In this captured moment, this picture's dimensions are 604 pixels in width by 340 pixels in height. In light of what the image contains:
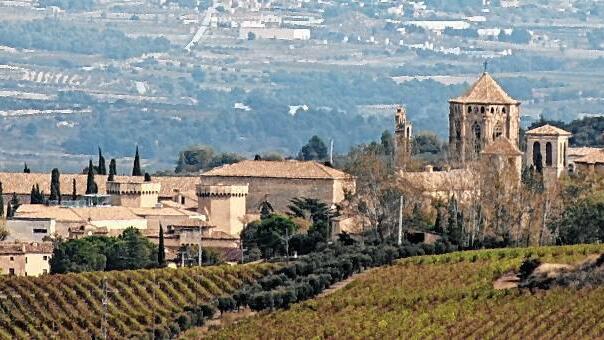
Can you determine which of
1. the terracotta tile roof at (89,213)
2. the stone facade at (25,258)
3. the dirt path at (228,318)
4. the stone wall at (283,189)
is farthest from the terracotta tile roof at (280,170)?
the dirt path at (228,318)

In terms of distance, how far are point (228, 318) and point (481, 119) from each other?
46.1m

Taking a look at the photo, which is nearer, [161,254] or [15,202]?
[161,254]

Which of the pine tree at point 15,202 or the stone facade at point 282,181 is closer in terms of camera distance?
the stone facade at point 282,181

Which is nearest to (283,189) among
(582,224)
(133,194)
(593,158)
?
(133,194)

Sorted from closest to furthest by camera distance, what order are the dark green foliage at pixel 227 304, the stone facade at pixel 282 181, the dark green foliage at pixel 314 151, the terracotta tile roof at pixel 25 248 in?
the dark green foliage at pixel 227 304 < the terracotta tile roof at pixel 25 248 < the stone facade at pixel 282 181 < the dark green foliage at pixel 314 151

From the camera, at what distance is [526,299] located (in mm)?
55656

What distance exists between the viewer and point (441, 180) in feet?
300

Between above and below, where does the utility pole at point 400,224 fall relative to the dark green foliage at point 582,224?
below

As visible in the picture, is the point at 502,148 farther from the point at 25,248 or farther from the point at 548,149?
the point at 25,248

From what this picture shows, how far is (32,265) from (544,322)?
34.8 metres

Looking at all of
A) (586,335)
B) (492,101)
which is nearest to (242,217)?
(492,101)

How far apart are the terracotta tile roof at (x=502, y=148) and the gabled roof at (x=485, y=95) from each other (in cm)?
895

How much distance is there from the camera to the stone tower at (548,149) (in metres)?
108

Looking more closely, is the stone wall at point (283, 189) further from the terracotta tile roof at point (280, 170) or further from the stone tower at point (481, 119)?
the stone tower at point (481, 119)
